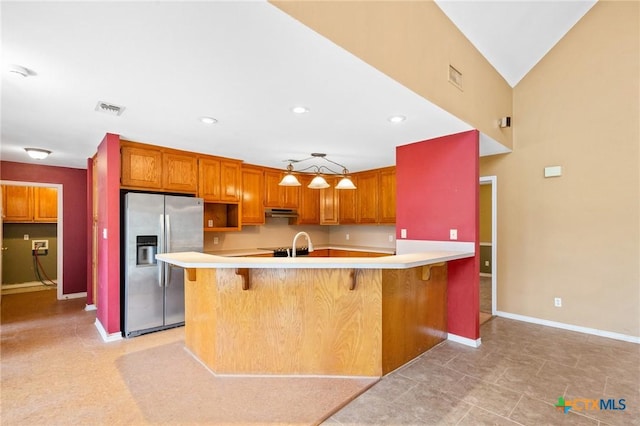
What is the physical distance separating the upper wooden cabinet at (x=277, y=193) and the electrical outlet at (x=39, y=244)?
17.2 feet

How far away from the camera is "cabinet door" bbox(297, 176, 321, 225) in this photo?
620 cm

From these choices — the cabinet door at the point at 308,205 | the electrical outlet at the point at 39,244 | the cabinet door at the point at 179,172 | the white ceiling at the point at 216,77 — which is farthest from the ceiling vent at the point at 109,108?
the electrical outlet at the point at 39,244

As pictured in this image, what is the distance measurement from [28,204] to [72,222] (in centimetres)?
162

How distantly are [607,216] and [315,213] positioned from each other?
4.46 meters

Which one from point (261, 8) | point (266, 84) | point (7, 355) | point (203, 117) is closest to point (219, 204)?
point (203, 117)

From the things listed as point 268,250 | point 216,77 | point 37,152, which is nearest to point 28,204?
point 37,152

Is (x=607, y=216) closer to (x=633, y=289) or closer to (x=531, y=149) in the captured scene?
(x=633, y=289)

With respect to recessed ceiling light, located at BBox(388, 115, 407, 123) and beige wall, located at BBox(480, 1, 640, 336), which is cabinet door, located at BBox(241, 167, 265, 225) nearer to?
recessed ceiling light, located at BBox(388, 115, 407, 123)

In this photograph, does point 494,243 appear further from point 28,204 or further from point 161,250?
point 28,204

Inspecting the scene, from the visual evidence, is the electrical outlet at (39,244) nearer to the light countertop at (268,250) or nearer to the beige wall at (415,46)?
the light countertop at (268,250)

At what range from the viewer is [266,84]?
7.44 feet

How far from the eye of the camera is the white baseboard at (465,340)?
3.37 m

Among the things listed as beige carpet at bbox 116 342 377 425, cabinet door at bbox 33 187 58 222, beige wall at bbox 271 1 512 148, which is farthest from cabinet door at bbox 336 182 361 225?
cabinet door at bbox 33 187 58 222

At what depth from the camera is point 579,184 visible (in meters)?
3.82
